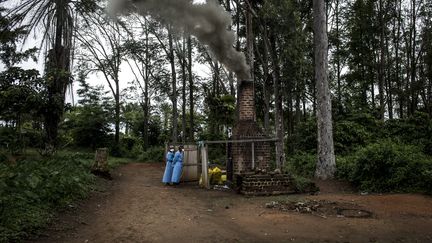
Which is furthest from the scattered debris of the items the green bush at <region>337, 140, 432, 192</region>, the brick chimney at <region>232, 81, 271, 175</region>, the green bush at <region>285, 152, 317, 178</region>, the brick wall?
the green bush at <region>285, 152, 317, 178</region>

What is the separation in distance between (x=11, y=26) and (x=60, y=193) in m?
4.76

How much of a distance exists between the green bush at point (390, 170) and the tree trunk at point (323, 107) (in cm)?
80

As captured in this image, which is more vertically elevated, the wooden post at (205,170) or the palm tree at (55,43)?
the palm tree at (55,43)

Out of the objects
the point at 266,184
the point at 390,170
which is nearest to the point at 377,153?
the point at 390,170

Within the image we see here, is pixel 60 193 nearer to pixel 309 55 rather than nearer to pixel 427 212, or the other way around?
pixel 427 212

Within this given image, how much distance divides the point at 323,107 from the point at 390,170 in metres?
3.34

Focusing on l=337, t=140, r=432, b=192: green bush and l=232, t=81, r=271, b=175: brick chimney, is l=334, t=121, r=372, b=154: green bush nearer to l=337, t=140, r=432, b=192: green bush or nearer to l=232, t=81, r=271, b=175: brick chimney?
l=337, t=140, r=432, b=192: green bush

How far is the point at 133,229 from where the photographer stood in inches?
238

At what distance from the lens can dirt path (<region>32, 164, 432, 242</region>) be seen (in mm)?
5672

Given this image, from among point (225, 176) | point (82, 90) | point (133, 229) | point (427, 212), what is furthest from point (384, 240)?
point (82, 90)

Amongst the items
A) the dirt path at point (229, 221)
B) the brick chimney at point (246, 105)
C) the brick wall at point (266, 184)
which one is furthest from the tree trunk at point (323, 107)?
the dirt path at point (229, 221)

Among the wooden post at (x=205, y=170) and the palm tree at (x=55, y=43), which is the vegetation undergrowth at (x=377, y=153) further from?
the palm tree at (x=55, y=43)

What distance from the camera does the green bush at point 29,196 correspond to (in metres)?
5.22

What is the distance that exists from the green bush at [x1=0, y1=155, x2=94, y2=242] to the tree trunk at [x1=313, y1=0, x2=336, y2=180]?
336 inches
